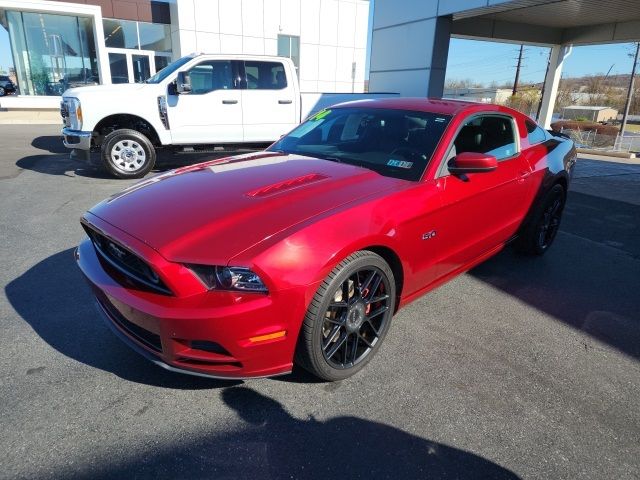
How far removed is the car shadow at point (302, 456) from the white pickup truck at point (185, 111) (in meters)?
6.63

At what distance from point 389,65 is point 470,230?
10919 mm

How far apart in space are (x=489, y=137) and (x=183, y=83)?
563 centimetres

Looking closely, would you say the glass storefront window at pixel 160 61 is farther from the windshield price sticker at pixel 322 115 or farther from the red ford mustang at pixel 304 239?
the red ford mustang at pixel 304 239

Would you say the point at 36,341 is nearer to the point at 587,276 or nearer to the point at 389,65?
the point at 587,276

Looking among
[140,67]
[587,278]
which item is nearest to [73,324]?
[587,278]

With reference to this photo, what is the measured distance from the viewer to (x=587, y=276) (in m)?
4.45

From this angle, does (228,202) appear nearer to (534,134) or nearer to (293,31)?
(534,134)

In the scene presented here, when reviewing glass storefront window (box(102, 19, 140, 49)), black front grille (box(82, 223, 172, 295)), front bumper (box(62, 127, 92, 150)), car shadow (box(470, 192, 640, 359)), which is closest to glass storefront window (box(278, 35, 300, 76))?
glass storefront window (box(102, 19, 140, 49))

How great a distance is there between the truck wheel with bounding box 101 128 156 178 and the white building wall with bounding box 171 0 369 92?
45.1ft

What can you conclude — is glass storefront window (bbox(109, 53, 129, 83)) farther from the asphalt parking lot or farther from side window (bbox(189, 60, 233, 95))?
the asphalt parking lot

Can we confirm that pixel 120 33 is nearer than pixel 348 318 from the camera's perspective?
No

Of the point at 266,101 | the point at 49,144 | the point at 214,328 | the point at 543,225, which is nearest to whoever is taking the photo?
the point at 214,328

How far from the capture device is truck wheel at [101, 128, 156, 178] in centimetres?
763

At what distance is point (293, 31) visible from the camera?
2145 centimetres
